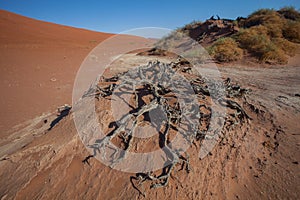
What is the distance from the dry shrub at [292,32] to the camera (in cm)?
989

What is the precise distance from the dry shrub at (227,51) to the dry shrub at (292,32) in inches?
129

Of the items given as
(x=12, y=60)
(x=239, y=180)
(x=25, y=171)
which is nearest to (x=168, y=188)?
(x=239, y=180)

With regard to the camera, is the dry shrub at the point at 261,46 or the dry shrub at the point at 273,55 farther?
the dry shrub at the point at 261,46

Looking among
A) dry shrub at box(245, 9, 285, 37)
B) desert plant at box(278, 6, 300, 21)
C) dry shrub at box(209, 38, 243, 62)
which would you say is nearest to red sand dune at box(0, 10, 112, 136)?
dry shrub at box(209, 38, 243, 62)

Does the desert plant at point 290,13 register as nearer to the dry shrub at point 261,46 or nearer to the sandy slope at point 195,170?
the dry shrub at point 261,46

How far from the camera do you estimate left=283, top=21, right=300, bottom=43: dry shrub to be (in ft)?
32.4

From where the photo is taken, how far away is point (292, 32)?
10.1 m

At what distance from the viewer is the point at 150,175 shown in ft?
6.39

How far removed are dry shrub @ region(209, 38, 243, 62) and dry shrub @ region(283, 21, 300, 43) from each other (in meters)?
3.28

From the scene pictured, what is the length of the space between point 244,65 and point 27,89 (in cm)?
920

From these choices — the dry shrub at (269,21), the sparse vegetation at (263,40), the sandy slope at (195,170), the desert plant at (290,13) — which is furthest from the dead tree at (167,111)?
the desert plant at (290,13)

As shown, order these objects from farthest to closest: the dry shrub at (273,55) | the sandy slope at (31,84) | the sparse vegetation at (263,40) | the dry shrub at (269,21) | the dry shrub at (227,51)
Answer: the dry shrub at (269,21) → the dry shrub at (227,51) → the sparse vegetation at (263,40) → the dry shrub at (273,55) → the sandy slope at (31,84)

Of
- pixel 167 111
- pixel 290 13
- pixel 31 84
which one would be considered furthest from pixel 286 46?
pixel 31 84

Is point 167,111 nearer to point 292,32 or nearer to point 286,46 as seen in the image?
point 286,46
